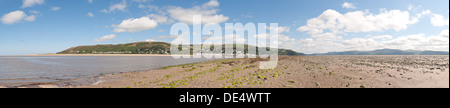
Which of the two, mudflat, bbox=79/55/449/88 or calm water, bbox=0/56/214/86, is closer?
mudflat, bbox=79/55/449/88

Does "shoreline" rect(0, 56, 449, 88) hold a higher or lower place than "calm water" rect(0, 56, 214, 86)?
higher

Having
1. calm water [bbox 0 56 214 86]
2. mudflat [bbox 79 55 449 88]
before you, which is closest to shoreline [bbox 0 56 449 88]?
mudflat [bbox 79 55 449 88]

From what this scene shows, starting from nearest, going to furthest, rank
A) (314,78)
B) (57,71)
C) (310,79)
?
(310,79)
(314,78)
(57,71)

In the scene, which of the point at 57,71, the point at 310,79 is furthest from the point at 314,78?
the point at 57,71

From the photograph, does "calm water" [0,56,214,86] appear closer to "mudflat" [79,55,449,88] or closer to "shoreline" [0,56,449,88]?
"shoreline" [0,56,449,88]

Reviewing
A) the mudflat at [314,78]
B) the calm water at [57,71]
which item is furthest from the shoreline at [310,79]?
the calm water at [57,71]

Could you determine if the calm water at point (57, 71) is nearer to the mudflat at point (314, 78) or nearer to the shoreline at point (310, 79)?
the shoreline at point (310, 79)

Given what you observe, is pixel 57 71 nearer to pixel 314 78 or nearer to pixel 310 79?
pixel 310 79
